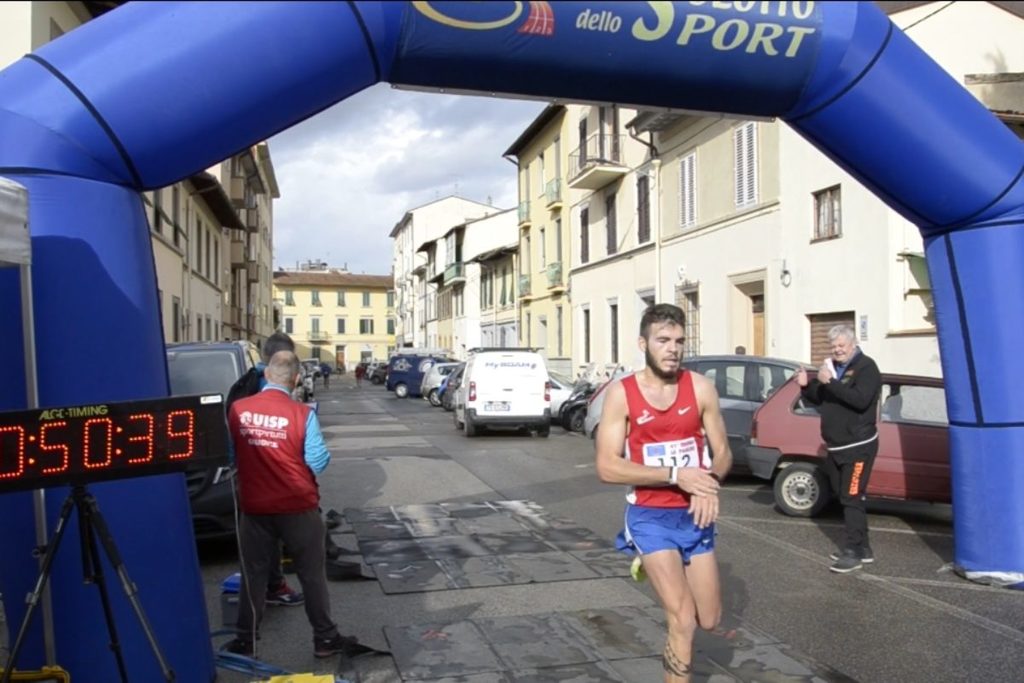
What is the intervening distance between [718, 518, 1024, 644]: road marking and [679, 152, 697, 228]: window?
49.1ft

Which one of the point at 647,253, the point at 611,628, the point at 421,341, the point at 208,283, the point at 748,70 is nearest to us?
the point at 748,70

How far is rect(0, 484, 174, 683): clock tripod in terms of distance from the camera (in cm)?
381

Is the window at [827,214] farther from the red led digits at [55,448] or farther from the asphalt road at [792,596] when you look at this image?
the red led digits at [55,448]

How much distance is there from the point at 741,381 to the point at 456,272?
45.9 m

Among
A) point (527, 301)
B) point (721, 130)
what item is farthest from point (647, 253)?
point (527, 301)

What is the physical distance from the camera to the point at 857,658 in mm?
5227

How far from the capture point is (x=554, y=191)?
114 feet

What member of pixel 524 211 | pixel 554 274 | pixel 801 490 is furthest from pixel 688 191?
pixel 524 211

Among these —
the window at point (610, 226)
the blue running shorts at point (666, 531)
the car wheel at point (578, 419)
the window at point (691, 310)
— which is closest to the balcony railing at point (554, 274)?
the window at point (610, 226)

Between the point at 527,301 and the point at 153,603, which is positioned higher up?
the point at 527,301

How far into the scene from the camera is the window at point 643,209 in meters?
25.4

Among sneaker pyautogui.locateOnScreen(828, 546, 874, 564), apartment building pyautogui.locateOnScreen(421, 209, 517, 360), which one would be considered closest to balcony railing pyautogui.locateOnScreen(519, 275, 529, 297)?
apartment building pyautogui.locateOnScreen(421, 209, 517, 360)

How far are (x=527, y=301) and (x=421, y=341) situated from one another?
1554 inches

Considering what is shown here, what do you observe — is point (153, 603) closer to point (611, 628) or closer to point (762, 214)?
point (611, 628)
